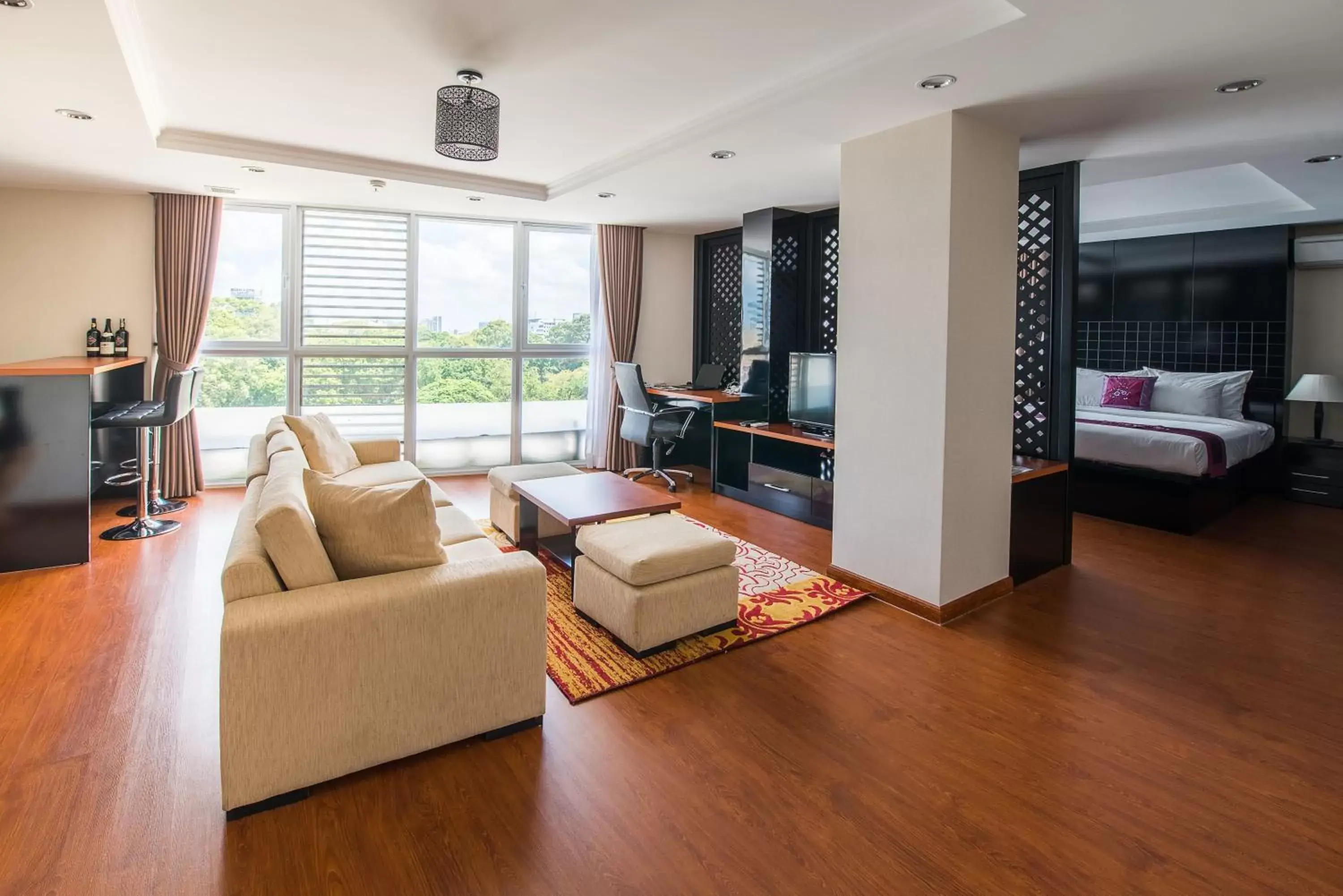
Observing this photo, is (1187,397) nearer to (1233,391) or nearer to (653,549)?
(1233,391)

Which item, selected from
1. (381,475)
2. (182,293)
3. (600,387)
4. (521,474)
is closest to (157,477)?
(182,293)

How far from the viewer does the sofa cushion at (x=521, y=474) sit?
416 cm

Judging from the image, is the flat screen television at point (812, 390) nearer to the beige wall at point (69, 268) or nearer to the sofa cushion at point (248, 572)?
the sofa cushion at point (248, 572)

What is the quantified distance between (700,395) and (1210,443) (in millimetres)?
3674

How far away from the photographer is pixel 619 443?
22.3ft

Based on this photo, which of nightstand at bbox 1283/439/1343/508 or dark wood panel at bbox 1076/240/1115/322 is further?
dark wood panel at bbox 1076/240/1115/322

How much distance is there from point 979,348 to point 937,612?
1.23m

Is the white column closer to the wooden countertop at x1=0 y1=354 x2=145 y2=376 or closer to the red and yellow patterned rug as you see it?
the red and yellow patterned rug

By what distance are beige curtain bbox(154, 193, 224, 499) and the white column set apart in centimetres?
469

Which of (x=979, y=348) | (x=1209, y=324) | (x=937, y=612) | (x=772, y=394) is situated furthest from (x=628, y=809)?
(x=1209, y=324)

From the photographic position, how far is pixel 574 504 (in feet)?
11.6

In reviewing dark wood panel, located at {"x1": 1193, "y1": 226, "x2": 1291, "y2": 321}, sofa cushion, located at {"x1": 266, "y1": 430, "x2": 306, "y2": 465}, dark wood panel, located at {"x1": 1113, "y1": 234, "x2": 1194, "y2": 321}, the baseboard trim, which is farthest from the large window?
dark wood panel, located at {"x1": 1193, "y1": 226, "x2": 1291, "y2": 321}

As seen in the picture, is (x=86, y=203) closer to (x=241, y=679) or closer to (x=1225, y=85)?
(x=241, y=679)

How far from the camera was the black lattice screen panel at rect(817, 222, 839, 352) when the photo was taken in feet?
18.0
